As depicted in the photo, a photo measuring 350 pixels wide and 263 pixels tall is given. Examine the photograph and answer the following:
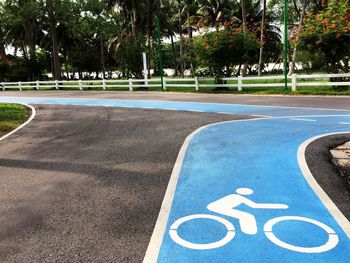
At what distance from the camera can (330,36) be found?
19.2 m

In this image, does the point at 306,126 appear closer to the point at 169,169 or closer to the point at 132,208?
the point at 169,169

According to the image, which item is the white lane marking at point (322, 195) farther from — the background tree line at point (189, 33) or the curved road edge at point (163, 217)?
the background tree line at point (189, 33)

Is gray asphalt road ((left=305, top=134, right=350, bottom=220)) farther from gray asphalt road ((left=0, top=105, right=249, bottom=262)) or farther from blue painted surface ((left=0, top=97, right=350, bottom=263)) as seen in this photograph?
gray asphalt road ((left=0, top=105, right=249, bottom=262))

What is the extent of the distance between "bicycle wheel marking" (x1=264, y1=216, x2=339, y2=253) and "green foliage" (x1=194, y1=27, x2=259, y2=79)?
20.3 meters

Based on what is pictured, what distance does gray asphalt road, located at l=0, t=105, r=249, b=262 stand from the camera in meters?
4.20

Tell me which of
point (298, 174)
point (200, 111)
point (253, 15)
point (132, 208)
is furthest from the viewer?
point (253, 15)

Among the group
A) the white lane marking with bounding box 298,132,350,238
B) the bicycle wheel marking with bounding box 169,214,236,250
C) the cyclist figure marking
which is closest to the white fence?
the white lane marking with bounding box 298,132,350,238

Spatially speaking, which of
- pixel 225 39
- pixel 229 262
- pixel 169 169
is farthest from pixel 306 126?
pixel 225 39

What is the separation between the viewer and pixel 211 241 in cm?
→ 410

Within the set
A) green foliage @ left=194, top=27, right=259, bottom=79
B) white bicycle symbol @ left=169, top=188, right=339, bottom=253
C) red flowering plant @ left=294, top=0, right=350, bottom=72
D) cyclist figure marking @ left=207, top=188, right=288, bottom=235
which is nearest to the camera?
white bicycle symbol @ left=169, top=188, right=339, bottom=253

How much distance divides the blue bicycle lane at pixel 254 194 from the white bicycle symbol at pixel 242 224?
5cm

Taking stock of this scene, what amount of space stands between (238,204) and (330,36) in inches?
670

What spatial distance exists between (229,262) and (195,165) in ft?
11.9

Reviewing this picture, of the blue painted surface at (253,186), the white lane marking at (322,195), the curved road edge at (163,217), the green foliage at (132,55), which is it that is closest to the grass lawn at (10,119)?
the blue painted surface at (253,186)
